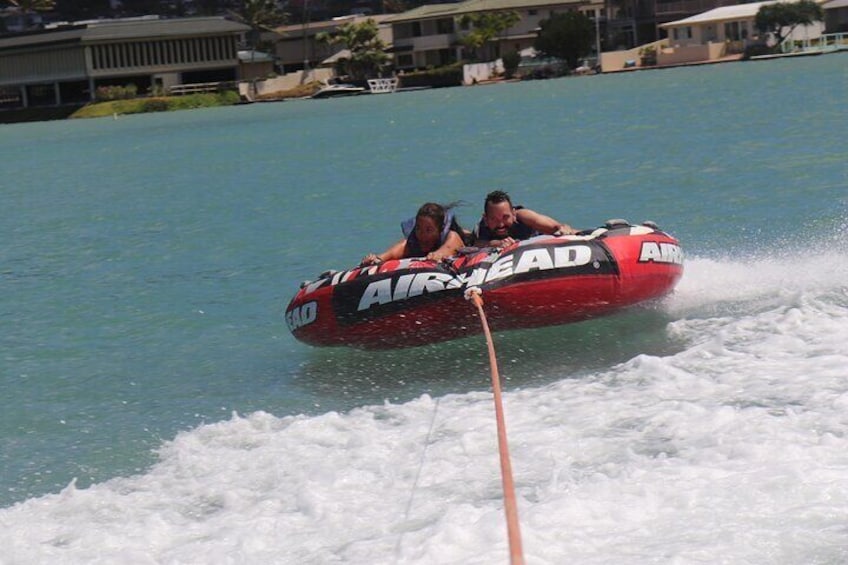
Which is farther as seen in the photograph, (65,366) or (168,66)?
(168,66)

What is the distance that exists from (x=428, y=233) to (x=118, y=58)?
7644 centimetres

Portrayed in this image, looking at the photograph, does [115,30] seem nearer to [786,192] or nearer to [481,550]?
[786,192]

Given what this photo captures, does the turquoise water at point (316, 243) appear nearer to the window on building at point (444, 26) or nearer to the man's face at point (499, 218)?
the man's face at point (499, 218)

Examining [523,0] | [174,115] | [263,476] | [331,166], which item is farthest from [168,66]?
[263,476]

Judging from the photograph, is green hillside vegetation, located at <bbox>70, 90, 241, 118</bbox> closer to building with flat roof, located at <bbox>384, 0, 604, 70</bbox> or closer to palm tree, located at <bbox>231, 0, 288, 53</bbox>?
building with flat roof, located at <bbox>384, 0, 604, 70</bbox>

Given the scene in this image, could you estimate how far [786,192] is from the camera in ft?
63.9

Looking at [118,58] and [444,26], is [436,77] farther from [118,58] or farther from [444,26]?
[118,58]

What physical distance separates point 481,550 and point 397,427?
2.35 meters

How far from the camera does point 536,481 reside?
6.63m

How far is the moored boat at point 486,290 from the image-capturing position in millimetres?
9422

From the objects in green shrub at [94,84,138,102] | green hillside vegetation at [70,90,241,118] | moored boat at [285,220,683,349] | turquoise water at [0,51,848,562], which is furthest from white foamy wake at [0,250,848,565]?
green shrub at [94,84,138,102]

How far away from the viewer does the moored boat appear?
942 cm

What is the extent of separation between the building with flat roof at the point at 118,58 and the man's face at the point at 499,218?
7526 centimetres

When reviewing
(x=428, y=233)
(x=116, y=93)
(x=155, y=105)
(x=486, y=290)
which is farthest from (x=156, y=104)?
(x=486, y=290)
